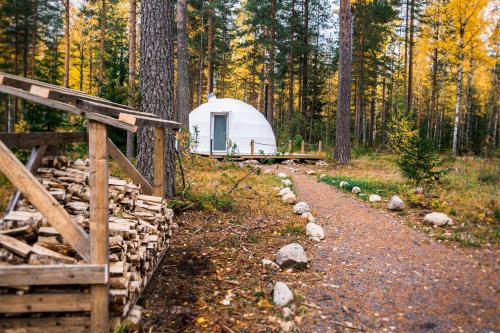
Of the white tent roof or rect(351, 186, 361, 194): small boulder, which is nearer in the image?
rect(351, 186, 361, 194): small boulder

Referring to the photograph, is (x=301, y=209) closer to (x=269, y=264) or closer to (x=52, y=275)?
(x=269, y=264)

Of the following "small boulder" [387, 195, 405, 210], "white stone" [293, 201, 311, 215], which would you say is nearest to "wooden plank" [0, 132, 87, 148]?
"white stone" [293, 201, 311, 215]

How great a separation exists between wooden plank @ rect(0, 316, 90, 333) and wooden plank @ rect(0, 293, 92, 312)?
0.10m

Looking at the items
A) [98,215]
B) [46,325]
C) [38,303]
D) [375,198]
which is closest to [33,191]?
[98,215]

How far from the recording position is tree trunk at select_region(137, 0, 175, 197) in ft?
19.3

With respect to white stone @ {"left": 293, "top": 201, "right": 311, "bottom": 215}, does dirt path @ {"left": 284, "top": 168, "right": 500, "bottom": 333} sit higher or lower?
lower

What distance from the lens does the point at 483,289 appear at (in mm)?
3418

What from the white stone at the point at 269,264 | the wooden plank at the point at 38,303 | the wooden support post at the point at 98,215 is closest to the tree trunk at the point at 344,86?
the white stone at the point at 269,264

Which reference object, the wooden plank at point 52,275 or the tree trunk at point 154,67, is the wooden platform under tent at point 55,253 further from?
the tree trunk at point 154,67

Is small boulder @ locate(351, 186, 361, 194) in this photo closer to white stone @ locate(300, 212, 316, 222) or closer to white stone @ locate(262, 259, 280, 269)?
white stone @ locate(300, 212, 316, 222)

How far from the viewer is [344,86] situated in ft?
44.1

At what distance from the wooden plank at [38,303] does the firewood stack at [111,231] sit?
80 mm

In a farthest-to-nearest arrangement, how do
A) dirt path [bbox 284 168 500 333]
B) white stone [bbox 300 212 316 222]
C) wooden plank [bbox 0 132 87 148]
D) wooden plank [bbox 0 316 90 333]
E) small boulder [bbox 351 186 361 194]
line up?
small boulder [bbox 351 186 361 194], white stone [bbox 300 212 316 222], wooden plank [bbox 0 132 87 148], dirt path [bbox 284 168 500 333], wooden plank [bbox 0 316 90 333]

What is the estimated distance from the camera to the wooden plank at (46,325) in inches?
101
